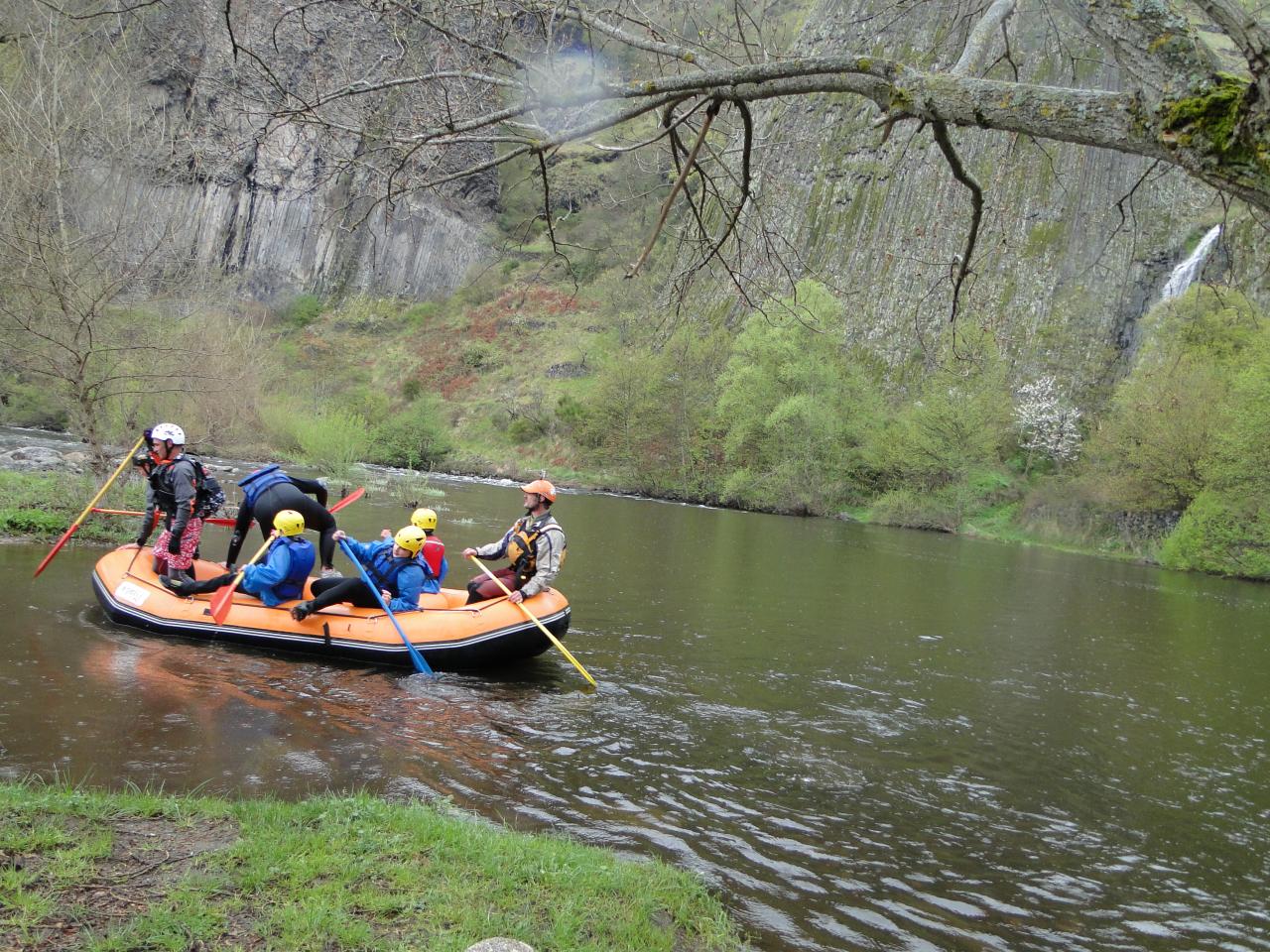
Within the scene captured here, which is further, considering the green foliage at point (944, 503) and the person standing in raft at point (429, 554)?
the green foliage at point (944, 503)

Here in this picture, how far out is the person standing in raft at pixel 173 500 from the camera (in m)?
9.34

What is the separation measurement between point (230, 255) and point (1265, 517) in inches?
2365

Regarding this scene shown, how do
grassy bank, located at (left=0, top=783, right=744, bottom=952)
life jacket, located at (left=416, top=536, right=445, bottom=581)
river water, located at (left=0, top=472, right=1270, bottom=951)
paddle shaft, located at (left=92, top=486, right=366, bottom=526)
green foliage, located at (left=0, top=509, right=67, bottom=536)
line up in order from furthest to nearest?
1. green foliage, located at (left=0, top=509, right=67, bottom=536)
2. paddle shaft, located at (left=92, top=486, right=366, bottom=526)
3. life jacket, located at (left=416, top=536, right=445, bottom=581)
4. river water, located at (left=0, top=472, right=1270, bottom=951)
5. grassy bank, located at (left=0, top=783, right=744, bottom=952)

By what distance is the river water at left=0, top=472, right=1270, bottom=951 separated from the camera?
511 cm

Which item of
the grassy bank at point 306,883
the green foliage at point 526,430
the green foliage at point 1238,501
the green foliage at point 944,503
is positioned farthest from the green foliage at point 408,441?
the grassy bank at point 306,883

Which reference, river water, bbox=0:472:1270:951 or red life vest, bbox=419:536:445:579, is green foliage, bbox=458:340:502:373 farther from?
red life vest, bbox=419:536:445:579

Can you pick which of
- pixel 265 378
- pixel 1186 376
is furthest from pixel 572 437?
pixel 1186 376

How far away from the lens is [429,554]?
9742 mm

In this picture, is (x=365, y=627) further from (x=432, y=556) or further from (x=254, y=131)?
(x=254, y=131)

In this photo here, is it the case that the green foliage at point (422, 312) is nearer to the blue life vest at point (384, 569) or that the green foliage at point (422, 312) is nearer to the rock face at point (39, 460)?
the rock face at point (39, 460)

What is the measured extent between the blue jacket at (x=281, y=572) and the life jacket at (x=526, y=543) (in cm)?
199

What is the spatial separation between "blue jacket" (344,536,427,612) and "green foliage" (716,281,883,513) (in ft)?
85.4

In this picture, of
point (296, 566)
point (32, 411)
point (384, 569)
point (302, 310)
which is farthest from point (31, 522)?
point (302, 310)

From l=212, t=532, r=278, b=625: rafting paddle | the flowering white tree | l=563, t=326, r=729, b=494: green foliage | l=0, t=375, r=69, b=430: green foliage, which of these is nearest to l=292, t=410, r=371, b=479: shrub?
l=0, t=375, r=69, b=430: green foliage
